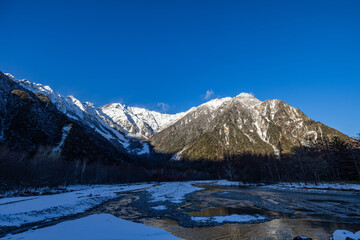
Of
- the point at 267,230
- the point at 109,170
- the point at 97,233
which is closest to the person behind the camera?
the point at 97,233

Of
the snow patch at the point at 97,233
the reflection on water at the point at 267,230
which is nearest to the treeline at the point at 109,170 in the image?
the snow patch at the point at 97,233

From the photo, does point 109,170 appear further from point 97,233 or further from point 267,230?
point 267,230

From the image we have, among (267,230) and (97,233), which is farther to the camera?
(267,230)

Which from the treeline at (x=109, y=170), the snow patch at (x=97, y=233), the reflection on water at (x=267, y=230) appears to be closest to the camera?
the snow patch at (x=97, y=233)

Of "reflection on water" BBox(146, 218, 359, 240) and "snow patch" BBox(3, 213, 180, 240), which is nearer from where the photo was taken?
"snow patch" BBox(3, 213, 180, 240)

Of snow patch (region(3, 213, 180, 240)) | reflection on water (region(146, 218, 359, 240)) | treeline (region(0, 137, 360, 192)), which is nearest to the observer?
snow patch (region(3, 213, 180, 240))

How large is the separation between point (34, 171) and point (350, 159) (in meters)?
133

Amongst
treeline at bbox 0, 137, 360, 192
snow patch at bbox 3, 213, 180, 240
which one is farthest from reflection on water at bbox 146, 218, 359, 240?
treeline at bbox 0, 137, 360, 192

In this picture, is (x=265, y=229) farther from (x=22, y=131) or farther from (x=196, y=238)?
(x=22, y=131)

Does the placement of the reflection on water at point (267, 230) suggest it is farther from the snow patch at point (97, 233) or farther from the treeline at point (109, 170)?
the treeline at point (109, 170)

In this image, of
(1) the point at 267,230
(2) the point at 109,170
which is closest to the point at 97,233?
(1) the point at 267,230

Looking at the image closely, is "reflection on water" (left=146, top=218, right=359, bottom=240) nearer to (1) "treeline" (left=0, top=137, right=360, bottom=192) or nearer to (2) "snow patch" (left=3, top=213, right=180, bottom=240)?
(2) "snow patch" (left=3, top=213, right=180, bottom=240)

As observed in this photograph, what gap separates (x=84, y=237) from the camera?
13.2m

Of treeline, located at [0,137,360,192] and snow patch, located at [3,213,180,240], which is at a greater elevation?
treeline, located at [0,137,360,192]
